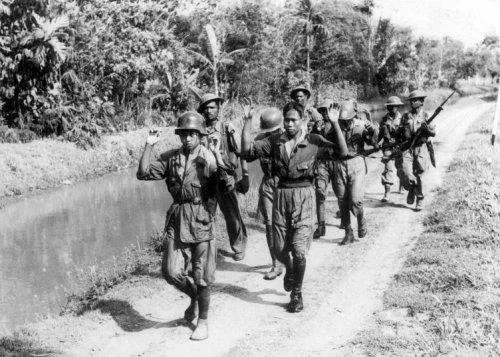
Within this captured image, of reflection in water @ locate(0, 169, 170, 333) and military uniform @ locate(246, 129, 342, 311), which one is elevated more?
military uniform @ locate(246, 129, 342, 311)

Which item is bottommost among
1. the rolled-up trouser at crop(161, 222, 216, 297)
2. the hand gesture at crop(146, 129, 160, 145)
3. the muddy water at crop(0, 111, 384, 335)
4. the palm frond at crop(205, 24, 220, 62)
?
the muddy water at crop(0, 111, 384, 335)

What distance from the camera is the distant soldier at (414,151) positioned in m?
9.67

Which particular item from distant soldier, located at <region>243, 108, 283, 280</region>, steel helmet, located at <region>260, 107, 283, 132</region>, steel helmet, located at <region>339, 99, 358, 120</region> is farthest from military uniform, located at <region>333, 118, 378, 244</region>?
steel helmet, located at <region>260, 107, 283, 132</region>

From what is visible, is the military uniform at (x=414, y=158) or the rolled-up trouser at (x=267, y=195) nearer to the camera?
the rolled-up trouser at (x=267, y=195)

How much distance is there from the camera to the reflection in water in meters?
7.69

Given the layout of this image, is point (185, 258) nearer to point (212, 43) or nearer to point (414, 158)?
point (414, 158)

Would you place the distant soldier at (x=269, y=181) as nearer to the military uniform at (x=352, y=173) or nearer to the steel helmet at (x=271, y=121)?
the steel helmet at (x=271, y=121)

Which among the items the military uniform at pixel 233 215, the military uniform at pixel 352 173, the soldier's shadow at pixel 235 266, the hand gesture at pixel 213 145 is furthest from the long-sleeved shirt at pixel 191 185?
the military uniform at pixel 352 173

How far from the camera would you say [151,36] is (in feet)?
65.2

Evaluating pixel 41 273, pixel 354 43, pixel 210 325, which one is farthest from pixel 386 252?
pixel 354 43

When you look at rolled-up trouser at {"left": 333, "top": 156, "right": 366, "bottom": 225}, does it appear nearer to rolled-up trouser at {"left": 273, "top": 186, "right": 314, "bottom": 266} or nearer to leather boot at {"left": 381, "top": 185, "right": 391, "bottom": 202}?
rolled-up trouser at {"left": 273, "top": 186, "right": 314, "bottom": 266}

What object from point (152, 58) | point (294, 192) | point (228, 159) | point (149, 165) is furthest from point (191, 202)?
point (152, 58)

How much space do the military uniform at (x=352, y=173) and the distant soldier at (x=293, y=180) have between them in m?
2.15

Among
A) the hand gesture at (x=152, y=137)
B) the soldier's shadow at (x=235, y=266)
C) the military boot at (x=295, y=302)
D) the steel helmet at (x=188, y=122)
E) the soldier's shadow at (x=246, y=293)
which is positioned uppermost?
the steel helmet at (x=188, y=122)
